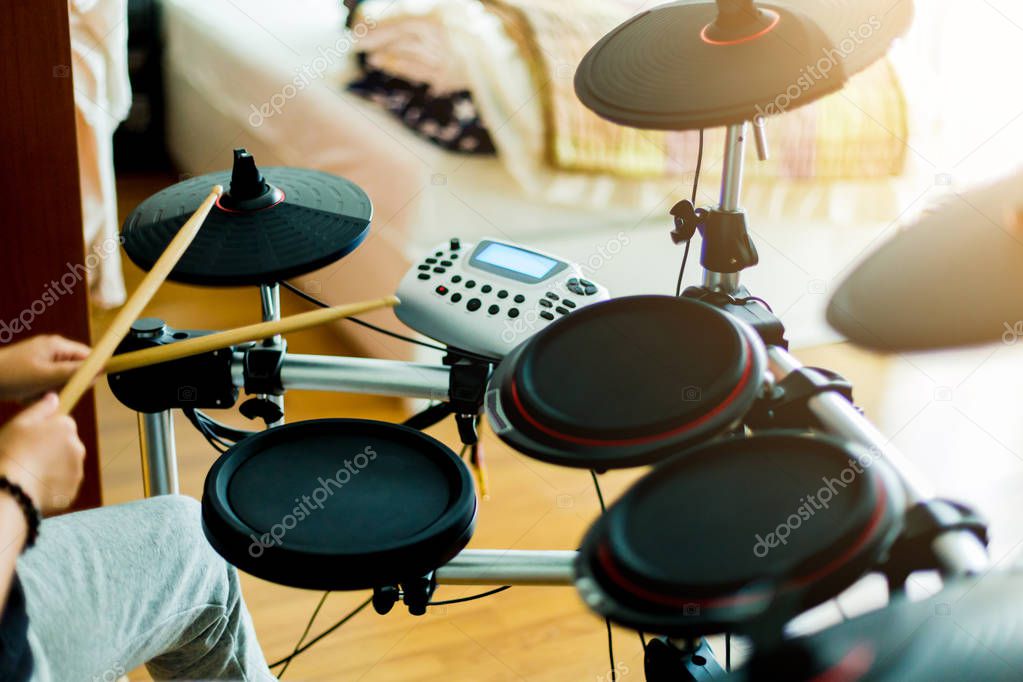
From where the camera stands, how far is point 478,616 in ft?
5.08

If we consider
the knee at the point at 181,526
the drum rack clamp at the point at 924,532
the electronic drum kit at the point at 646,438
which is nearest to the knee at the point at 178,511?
the knee at the point at 181,526

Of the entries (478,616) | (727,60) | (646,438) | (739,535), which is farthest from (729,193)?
(478,616)

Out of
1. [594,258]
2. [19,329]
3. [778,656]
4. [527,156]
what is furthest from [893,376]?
[778,656]

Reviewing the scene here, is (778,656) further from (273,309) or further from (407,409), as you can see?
(407,409)

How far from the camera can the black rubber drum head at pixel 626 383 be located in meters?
0.61

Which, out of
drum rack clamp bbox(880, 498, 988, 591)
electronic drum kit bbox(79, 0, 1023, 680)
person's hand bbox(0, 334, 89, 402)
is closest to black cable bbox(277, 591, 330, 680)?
electronic drum kit bbox(79, 0, 1023, 680)

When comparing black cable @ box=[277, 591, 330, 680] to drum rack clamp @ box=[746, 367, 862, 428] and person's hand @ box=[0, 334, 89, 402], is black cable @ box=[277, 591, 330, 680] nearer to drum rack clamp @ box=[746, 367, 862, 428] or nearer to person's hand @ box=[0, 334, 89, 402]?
person's hand @ box=[0, 334, 89, 402]

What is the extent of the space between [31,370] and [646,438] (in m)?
0.54

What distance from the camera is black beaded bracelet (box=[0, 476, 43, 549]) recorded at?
2.32 ft

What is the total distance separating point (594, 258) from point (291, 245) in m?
1.19

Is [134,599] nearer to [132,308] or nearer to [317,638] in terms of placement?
[132,308]

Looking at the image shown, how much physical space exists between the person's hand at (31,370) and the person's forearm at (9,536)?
6.0 inches

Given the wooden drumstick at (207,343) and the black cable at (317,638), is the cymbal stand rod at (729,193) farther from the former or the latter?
the black cable at (317,638)

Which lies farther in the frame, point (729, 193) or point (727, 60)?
point (729, 193)
